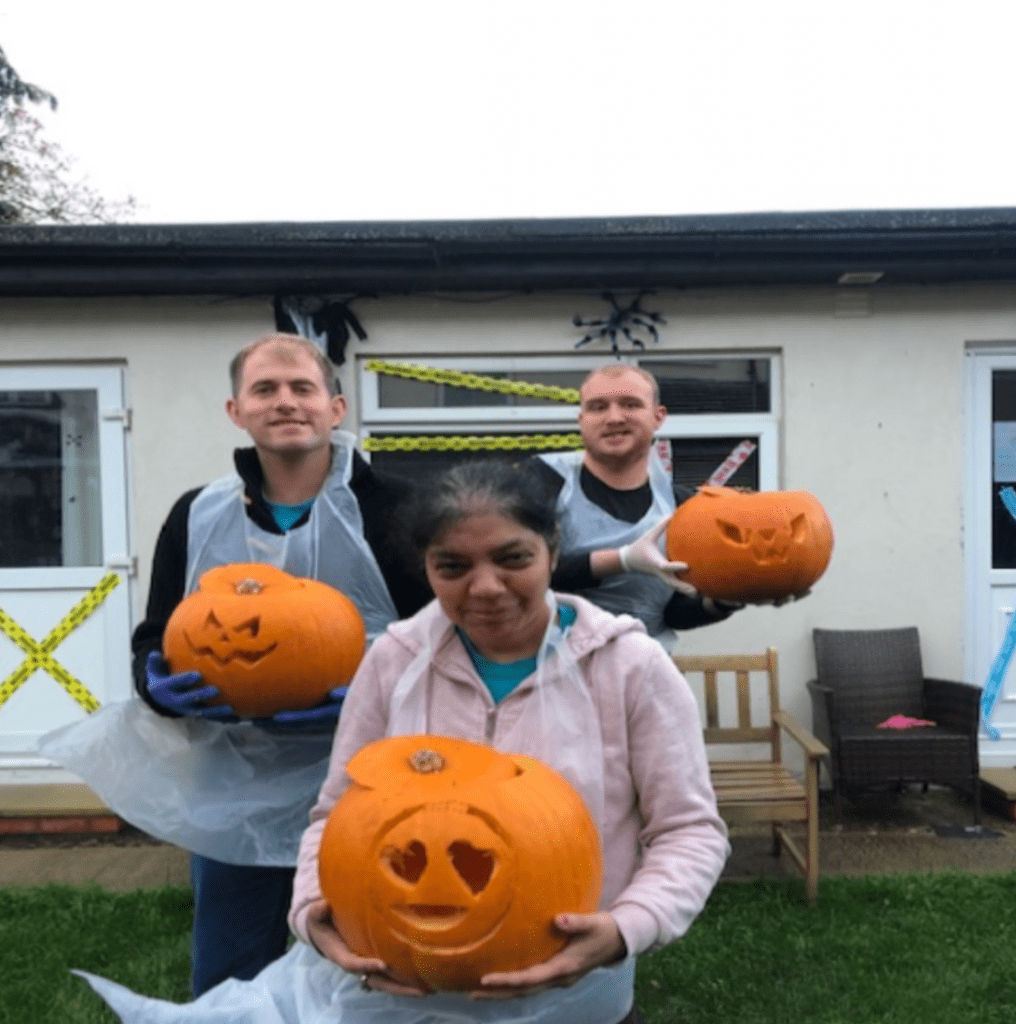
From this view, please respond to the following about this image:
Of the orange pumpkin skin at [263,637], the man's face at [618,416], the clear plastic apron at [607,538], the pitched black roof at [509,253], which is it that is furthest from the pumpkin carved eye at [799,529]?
the pitched black roof at [509,253]

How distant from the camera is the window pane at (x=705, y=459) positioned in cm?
543

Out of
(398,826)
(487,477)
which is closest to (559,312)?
(487,477)

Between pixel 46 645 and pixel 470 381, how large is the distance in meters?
2.85

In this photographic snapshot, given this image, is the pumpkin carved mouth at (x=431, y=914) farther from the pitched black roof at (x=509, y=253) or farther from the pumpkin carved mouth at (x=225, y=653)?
the pitched black roof at (x=509, y=253)

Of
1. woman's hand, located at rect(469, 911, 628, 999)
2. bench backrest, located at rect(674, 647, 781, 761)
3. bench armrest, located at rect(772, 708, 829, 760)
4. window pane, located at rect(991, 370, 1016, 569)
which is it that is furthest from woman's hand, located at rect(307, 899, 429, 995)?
window pane, located at rect(991, 370, 1016, 569)

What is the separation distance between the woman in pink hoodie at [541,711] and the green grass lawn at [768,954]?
1993 mm

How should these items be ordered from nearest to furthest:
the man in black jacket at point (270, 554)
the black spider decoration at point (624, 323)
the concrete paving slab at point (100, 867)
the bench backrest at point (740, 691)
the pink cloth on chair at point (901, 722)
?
the man in black jacket at point (270, 554), the concrete paving slab at point (100, 867), the bench backrest at point (740, 691), the pink cloth on chair at point (901, 722), the black spider decoration at point (624, 323)

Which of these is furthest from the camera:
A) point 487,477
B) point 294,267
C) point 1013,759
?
point 1013,759

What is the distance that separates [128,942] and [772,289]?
445cm

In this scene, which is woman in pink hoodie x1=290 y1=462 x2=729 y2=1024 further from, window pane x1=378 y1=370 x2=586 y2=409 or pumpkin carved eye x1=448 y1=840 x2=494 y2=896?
window pane x1=378 y1=370 x2=586 y2=409

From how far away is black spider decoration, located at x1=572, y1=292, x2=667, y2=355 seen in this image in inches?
208

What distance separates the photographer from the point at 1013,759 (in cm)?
545

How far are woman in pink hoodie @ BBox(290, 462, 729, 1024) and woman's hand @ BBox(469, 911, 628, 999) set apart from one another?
0.19 ft

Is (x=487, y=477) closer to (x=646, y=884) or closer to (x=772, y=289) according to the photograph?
(x=646, y=884)
